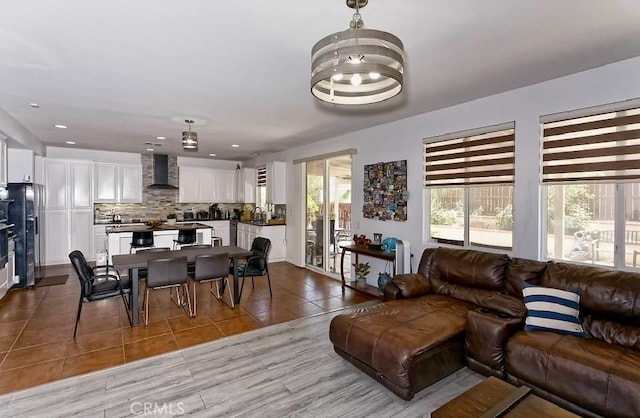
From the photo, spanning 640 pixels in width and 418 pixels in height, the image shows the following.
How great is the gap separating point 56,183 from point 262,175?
449cm

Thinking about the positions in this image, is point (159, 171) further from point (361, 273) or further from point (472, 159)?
point (472, 159)

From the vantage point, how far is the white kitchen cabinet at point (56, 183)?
22.9 ft

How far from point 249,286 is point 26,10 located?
432cm

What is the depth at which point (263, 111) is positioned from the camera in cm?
430

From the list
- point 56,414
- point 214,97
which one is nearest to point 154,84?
point 214,97

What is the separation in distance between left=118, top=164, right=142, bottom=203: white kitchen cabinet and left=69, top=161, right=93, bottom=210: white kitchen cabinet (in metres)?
0.60

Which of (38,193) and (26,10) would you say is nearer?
(26,10)

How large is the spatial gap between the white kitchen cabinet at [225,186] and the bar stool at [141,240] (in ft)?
11.2

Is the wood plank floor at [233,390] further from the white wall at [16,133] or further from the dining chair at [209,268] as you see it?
the white wall at [16,133]

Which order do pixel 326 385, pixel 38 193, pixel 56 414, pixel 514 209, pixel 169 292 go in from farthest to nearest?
pixel 38 193
pixel 169 292
pixel 514 209
pixel 326 385
pixel 56 414

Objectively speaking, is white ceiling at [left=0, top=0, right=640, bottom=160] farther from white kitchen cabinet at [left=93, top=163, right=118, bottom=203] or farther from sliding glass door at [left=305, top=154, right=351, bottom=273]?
white kitchen cabinet at [left=93, top=163, right=118, bottom=203]

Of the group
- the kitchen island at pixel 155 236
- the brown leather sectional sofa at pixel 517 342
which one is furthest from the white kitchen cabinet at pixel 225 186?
the brown leather sectional sofa at pixel 517 342

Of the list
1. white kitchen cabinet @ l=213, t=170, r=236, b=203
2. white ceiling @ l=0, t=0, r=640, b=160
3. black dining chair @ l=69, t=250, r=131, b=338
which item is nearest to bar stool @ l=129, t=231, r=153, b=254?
black dining chair @ l=69, t=250, r=131, b=338

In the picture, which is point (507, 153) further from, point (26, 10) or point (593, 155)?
point (26, 10)
